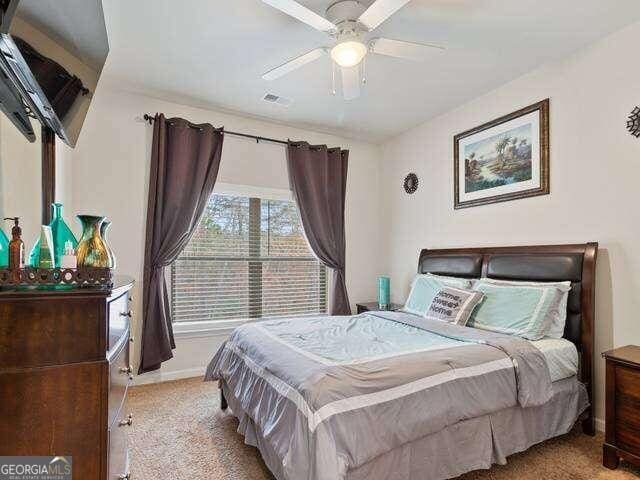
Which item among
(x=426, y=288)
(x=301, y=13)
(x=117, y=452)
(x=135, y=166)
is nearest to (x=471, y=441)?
(x=426, y=288)

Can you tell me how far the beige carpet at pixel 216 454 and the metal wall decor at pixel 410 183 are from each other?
2745 millimetres

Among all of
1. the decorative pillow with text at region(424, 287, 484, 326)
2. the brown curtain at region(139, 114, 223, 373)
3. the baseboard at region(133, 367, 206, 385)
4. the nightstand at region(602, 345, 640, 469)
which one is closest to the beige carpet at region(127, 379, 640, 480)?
the nightstand at region(602, 345, 640, 469)

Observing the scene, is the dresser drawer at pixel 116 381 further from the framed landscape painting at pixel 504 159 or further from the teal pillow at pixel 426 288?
the framed landscape painting at pixel 504 159

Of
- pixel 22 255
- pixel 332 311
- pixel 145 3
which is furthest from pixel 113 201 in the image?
pixel 332 311

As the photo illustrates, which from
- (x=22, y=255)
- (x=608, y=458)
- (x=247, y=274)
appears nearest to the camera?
(x=22, y=255)

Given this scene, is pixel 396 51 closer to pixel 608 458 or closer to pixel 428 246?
pixel 428 246

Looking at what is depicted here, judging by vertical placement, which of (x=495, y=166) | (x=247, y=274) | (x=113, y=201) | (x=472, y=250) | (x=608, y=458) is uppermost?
(x=495, y=166)

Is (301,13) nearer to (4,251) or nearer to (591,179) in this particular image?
(4,251)

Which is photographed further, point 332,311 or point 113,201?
point 332,311

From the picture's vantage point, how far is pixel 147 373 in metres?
3.37

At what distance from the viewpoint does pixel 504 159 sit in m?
3.16

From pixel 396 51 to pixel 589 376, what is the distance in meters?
2.56

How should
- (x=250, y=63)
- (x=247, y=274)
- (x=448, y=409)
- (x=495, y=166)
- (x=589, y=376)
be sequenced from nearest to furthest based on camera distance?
(x=448, y=409) < (x=589, y=376) < (x=250, y=63) < (x=495, y=166) < (x=247, y=274)

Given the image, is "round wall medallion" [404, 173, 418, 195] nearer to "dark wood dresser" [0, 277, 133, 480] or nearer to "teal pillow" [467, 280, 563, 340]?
"teal pillow" [467, 280, 563, 340]
